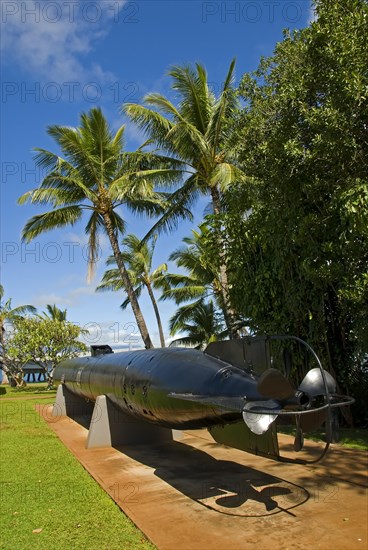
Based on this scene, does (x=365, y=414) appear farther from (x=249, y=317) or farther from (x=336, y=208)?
(x=336, y=208)

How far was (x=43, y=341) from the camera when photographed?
31.6m

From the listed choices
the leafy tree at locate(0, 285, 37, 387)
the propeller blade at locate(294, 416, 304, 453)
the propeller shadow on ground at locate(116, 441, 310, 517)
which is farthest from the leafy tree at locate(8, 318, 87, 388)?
the propeller blade at locate(294, 416, 304, 453)

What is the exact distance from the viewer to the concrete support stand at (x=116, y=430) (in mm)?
10383

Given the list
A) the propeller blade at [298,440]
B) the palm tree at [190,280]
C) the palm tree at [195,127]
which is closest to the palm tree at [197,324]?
the palm tree at [190,280]

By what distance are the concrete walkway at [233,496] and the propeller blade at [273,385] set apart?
1.67 meters

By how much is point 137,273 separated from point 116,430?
2288cm

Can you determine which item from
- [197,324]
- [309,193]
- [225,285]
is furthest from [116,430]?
[197,324]

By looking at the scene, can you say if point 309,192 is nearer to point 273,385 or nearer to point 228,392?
point 228,392

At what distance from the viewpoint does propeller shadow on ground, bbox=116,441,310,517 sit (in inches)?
243

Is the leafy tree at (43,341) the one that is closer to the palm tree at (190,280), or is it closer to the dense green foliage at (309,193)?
the palm tree at (190,280)

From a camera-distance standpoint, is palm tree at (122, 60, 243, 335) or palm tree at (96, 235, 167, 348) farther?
palm tree at (96, 235, 167, 348)

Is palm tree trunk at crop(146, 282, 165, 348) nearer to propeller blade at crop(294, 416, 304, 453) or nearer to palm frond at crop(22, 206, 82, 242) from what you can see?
palm frond at crop(22, 206, 82, 242)

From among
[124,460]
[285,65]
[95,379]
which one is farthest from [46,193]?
[124,460]

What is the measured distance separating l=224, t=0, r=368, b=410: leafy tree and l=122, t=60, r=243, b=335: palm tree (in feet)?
11.1
